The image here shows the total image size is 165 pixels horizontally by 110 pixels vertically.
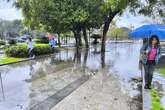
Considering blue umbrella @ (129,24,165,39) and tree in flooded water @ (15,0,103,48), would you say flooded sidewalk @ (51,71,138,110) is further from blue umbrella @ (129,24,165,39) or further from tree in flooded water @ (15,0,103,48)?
tree in flooded water @ (15,0,103,48)

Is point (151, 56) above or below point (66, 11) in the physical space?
below

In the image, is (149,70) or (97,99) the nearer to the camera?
(97,99)

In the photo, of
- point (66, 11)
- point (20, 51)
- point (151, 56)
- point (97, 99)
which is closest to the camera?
point (97, 99)

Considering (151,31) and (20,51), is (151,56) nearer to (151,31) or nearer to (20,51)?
(151,31)

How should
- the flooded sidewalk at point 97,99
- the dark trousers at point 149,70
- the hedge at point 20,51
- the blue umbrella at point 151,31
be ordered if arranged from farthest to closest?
the hedge at point 20,51
the blue umbrella at point 151,31
the dark trousers at point 149,70
the flooded sidewalk at point 97,99

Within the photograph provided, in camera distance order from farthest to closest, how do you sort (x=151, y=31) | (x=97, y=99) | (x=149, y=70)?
(x=151, y=31), (x=149, y=70), (x=97, y=99)

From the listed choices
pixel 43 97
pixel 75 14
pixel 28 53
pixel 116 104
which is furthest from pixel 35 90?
pixel 75 14

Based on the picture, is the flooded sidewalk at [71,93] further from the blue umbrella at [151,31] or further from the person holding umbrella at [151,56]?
the blue umbrella at [151,31]

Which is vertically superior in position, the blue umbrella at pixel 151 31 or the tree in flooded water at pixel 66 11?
the tree in flooded water at pixel 66 11

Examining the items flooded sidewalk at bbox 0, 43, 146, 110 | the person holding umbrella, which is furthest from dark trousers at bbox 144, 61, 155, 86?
flooded sidewalk at bbox 0, 43, 146, 110

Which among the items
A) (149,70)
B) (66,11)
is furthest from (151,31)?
(66,11)

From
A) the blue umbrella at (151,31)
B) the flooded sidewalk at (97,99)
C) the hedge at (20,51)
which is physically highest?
the blue umbrella at (151,31)

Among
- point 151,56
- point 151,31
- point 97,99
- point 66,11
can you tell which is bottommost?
point 97,99

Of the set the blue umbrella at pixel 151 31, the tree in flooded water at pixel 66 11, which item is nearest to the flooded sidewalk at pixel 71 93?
the blue umbrella at pixel 151 31
